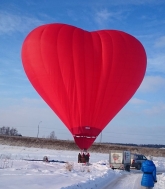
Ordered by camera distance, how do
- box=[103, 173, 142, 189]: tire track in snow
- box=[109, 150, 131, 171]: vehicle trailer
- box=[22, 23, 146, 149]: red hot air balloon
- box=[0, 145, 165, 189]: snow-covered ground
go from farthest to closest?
box=[109, 150, 131, 171]: vehicle trailer < box=[22, 23, 146, 149]: red hot air balloon < box=[103, 173, 142, 189]: tire track in snow < box=[0, 145, 165, 189]: snow-covered ground

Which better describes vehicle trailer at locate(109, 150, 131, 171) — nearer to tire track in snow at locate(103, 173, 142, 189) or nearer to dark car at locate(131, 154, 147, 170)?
dark car at locate(131, 154, 147, 170)

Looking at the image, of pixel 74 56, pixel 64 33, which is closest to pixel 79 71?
pixel 74 56

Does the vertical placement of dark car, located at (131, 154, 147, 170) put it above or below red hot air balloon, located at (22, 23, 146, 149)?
below

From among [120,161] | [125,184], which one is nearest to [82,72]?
[120,161]

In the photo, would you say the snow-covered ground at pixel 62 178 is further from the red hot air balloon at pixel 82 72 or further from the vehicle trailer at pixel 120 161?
the vehicle trailer at pixel 120 161

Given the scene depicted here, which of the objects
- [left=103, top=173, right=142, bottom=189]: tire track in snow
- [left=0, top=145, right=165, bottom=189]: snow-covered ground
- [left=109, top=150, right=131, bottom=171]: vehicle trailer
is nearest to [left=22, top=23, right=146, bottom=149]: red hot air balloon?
[left=0, top=145, right=165, bottom=189]: snow-covered ground

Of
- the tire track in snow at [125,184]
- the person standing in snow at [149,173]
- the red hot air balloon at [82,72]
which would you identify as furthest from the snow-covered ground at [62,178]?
the red hot air balloon at [82,72]

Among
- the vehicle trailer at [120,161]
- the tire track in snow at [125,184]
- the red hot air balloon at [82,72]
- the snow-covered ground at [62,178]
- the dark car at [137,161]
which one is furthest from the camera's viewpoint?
the dark car at [137,161]

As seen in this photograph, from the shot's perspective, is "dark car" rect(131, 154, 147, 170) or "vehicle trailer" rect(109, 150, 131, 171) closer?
"vehicle trailer" rect(109, 150, 131, 171)

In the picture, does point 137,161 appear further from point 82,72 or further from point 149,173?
point 149,173
